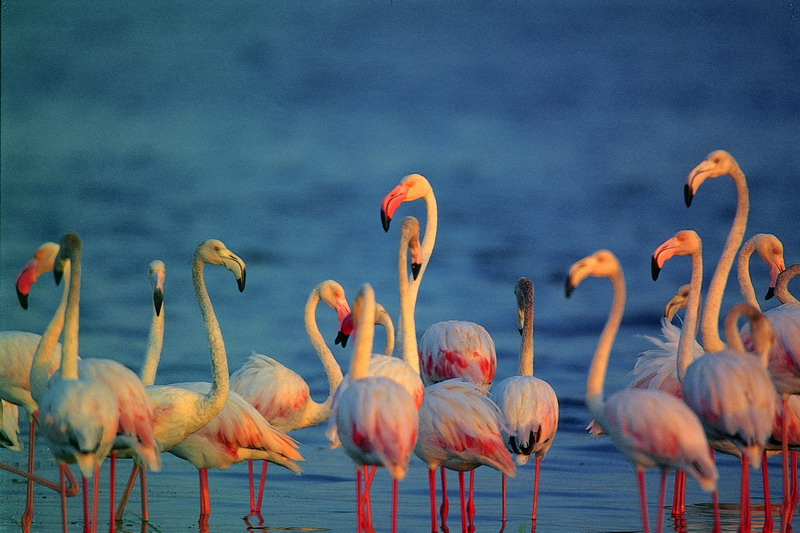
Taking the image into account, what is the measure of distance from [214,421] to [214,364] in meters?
0.38

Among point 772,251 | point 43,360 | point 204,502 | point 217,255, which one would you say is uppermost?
point 772,251

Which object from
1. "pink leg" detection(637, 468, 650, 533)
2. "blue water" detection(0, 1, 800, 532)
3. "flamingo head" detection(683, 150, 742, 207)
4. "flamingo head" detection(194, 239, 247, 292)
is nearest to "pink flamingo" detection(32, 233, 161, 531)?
"flamingo head" detection(194, 239, 247, 292)

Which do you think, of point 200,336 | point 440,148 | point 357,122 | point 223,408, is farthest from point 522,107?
point 223,408

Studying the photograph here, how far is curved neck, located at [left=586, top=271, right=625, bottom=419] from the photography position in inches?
186

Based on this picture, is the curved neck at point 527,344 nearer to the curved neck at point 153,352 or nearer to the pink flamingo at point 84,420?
the curved neck at point 153,352

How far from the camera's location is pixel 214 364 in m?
5.85

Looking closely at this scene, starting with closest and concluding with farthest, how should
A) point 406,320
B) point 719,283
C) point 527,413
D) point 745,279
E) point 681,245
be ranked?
point 719,283
point 681,245
point 527,413
point 406,320
point 745,279

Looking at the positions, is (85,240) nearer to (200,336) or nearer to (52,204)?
(52,204)

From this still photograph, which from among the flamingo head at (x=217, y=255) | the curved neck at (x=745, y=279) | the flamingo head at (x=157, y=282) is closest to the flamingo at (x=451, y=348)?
the flamingo head at (x=217, y=255)

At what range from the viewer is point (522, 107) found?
12508 millimetres

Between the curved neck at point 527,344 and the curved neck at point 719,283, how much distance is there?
160cm

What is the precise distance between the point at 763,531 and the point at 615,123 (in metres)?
7.19

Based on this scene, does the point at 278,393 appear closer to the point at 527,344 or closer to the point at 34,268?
the point at 527,344

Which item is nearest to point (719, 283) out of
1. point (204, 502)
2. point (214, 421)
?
point (214, 421)
